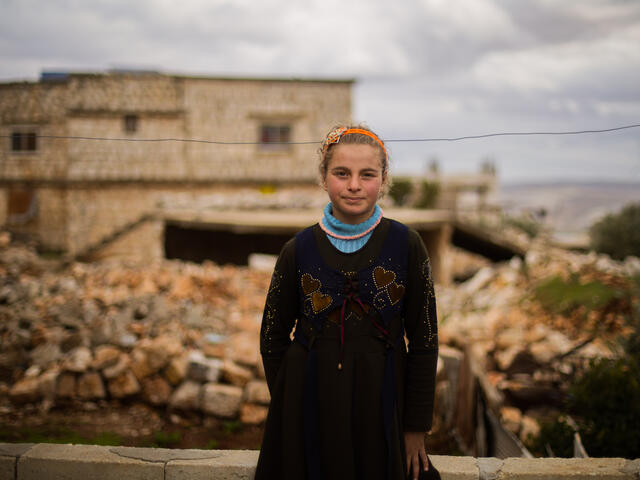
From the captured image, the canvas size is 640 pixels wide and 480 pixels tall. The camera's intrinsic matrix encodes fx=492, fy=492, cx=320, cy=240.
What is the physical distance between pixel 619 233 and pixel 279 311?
1153 cm

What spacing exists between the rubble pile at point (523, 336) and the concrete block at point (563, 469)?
52.2 inches

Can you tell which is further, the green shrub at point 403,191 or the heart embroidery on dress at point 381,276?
the green shrub at point 403,191

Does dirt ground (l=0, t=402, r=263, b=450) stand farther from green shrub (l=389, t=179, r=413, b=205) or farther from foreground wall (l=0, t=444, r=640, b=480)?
green shrub (l=389, t=179, r=413, b=205)

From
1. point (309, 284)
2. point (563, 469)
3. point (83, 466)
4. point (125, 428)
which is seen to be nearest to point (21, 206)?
point (125, 428)

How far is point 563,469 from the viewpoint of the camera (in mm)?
2336

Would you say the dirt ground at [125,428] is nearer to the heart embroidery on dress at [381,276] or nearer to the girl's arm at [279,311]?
the girl's arm at [279,311]

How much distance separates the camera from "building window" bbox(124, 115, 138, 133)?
15.0 metres

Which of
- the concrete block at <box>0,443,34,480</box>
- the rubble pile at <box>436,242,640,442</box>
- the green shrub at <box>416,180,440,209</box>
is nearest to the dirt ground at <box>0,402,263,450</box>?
the concrete block at <box>0,443,34,480</box>

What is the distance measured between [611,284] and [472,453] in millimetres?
4323

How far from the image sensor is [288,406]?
1853mm

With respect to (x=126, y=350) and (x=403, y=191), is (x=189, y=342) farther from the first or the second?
(x=403, y=191)

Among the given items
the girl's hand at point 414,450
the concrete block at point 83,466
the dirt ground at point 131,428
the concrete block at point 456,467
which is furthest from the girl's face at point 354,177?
the dirt ground at point 131,428

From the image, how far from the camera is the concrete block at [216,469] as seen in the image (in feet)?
7.71

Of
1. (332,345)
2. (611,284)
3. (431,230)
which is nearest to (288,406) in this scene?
(332,345)
